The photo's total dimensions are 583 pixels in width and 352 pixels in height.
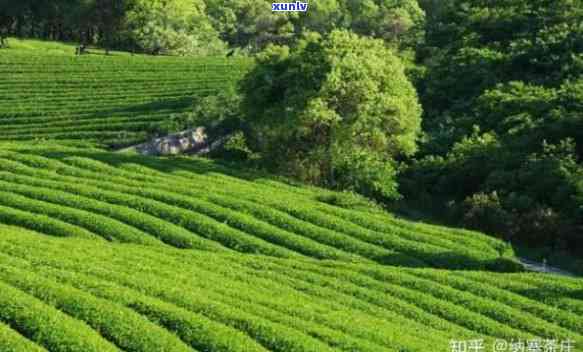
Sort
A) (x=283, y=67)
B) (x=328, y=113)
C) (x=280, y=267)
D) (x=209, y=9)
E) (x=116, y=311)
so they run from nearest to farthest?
(x=116, y=311)
(x=280, y=267)
(x=328, y=113)
(x=283, y=67)
(x=209, y=9)

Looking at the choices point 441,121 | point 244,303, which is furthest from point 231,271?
point 441,121

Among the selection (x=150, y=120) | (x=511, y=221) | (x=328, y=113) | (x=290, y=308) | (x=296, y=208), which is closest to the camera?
(x=290, y=308)

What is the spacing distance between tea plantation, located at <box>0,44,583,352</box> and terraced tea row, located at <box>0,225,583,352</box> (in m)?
0.05

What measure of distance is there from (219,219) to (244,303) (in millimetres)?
11631

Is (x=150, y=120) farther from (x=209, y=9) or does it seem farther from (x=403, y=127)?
(x=209, y=9)

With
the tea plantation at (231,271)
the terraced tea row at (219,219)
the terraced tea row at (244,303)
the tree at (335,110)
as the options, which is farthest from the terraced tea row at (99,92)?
the terraced tea row at (244,303)

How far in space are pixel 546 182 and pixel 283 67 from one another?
14.4m

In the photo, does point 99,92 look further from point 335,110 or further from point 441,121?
point 335,110

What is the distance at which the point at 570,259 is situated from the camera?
35625 mm

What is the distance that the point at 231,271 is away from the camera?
85.0 feet

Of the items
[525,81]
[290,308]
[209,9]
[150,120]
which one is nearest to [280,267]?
[290,308]

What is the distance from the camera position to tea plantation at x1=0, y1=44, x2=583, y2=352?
18984 mm

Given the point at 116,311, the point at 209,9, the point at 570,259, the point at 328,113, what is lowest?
the point at 570,259

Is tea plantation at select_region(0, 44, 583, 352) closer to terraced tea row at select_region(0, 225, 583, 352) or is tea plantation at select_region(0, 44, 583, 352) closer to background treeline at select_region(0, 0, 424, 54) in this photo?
terraced tea row at select_region(0, 225, 583, 352)
